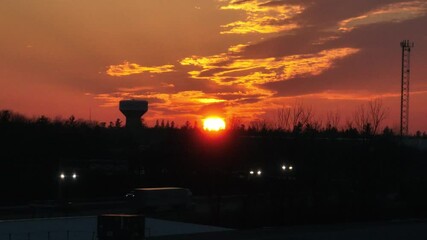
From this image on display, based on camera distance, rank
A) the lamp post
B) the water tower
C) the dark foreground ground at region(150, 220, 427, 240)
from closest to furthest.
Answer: the dark foreground ground at region(150, 220, 427, 240) < the lamp post < the water tower

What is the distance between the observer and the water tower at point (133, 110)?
137m

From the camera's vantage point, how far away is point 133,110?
138 metres

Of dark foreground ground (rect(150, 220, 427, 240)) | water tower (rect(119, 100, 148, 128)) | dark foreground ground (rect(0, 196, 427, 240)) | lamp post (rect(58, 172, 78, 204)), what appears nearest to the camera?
dark foreground ground (rect(150, 220, 427, 240))

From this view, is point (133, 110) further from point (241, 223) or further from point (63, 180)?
point (241, 223)

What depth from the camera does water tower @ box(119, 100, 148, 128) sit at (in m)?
137

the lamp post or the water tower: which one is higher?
the water tower

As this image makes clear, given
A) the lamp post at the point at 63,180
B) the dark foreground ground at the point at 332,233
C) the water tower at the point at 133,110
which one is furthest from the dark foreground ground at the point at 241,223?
the water tower at the point at 133,110

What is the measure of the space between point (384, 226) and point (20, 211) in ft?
128

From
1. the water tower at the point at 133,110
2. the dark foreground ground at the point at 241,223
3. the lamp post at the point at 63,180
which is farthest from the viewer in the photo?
the water tower at the point at 133,110

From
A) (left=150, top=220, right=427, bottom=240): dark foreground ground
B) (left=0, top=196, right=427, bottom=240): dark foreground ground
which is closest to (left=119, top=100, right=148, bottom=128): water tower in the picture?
(left=0, top=196, right=427, bottom=240): dark foreground ground

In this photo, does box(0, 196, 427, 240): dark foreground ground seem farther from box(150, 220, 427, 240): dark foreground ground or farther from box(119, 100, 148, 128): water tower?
box(119, 100, 148, 128): water tower

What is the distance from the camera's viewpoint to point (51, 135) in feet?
357

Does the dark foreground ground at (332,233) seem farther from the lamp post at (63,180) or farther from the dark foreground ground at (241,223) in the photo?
the lamp post at (63,180)

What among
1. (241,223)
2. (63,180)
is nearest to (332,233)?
(241,223)
